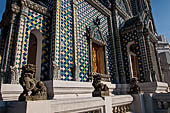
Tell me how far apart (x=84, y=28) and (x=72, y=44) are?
202 cm

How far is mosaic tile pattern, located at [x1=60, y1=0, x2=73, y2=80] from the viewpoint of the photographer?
23.0 feet

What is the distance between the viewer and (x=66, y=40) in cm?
755

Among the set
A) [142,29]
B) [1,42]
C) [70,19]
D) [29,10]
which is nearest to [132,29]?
[142,29]

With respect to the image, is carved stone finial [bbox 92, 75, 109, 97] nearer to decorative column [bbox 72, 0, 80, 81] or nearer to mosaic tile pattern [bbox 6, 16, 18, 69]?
decorative column [bbox 72, 0, 80, 81]

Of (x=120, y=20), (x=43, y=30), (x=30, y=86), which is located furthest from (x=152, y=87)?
(x=30, y=86)

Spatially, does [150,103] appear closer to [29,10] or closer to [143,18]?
[29,10]

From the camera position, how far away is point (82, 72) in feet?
26.4

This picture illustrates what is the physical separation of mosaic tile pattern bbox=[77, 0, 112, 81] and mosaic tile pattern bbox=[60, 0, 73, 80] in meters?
0.82

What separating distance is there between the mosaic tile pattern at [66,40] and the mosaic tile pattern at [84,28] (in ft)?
2.68

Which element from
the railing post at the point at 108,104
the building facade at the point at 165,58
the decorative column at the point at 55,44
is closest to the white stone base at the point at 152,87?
the railing post at the point at 108,104

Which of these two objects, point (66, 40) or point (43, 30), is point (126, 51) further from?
point (43, 30)

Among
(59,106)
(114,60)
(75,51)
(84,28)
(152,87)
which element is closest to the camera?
(59,106)

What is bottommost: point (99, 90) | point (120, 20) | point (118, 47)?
point (99, 90)

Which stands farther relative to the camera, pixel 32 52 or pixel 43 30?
pixel 32 52
